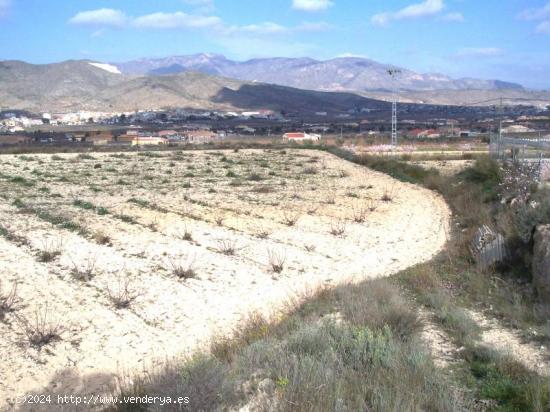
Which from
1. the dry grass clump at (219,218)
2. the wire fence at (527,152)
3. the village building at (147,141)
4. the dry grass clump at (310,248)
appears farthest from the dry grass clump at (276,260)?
the village building at (147,141)

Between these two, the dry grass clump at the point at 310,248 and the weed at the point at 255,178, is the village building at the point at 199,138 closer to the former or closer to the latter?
the weed at the point at 255,178

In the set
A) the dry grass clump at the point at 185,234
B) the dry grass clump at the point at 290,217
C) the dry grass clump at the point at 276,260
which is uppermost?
the dry grass clump at the point at 185,234

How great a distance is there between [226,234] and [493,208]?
21.3 ft

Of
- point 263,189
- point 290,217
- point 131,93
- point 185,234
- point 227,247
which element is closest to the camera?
point 227,247

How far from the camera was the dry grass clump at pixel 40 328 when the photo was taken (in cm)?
702

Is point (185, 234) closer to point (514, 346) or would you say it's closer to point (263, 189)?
point (263, 189)

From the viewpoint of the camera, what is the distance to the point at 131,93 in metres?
144

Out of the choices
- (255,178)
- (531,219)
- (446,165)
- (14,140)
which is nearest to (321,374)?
(531,219)

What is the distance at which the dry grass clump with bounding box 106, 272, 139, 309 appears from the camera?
829 cm

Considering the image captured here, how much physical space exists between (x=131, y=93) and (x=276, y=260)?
5552 inches

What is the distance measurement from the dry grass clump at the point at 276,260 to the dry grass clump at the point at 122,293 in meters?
2.50

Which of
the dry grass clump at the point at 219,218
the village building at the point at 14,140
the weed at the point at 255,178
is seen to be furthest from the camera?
the village building at the point at 14,140

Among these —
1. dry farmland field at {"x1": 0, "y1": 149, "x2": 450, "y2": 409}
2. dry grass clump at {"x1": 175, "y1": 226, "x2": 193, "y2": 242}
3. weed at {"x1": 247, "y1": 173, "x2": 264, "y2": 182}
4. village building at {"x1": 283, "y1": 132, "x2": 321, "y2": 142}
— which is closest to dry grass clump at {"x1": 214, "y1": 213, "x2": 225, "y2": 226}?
dry farmland field at {"x1": 0, "y1": 149, "x2": 450, "y2": 409}

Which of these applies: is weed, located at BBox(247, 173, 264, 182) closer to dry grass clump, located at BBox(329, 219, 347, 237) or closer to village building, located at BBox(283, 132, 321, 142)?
dry grass clump, located at BBox(329, 219, 347, 237)
